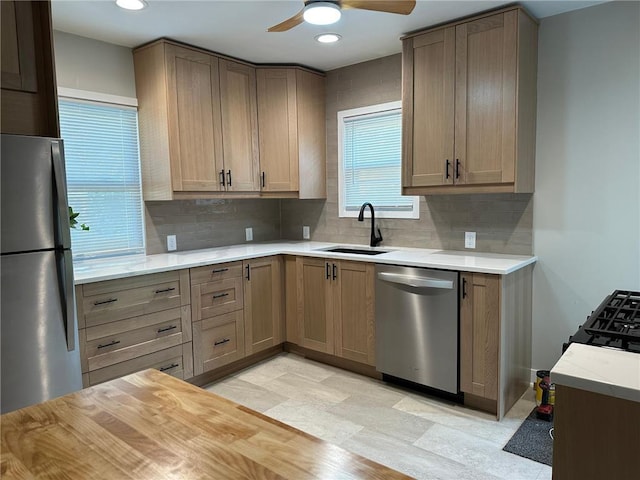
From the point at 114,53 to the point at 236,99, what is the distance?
37.8 inches

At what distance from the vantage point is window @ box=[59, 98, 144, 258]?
123 inches

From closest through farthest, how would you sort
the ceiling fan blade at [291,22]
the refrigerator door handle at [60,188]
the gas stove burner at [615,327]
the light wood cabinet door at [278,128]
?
the gas stove burner at [615,327] → the refrigerator door handle at [60,188] → the ceiling fan blade at [291,22] → the light wood cabinet door at [278,128]

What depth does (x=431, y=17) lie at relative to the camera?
2887mm

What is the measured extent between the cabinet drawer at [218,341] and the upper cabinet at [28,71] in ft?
5.48

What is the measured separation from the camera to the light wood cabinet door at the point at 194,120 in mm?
3301

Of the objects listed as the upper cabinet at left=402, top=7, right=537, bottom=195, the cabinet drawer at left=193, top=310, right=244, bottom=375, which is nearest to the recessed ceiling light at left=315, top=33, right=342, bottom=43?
the upper cabinet at left=402, top=7, right=537, bottom=195

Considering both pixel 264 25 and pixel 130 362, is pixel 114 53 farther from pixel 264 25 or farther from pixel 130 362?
pixel 130 362

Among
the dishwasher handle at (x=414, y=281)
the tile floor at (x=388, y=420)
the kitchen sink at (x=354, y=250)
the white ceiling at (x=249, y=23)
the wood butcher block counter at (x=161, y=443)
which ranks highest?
the white ceiling at (x=249, y=23)

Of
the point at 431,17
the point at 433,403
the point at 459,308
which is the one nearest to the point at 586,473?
the point at 459,308

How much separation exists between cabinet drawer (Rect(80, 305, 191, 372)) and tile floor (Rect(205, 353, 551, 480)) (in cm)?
56

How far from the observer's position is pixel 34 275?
1870 millimetres

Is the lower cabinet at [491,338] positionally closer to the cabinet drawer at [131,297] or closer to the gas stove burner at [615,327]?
the gas stove burner at [615,327]

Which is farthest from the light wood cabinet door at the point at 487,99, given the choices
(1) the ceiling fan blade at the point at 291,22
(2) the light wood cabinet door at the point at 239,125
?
(2) the light wood cabinet door at the point at 239,125

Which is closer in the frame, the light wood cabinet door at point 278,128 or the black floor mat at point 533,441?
the black floor mat at point 533,441
